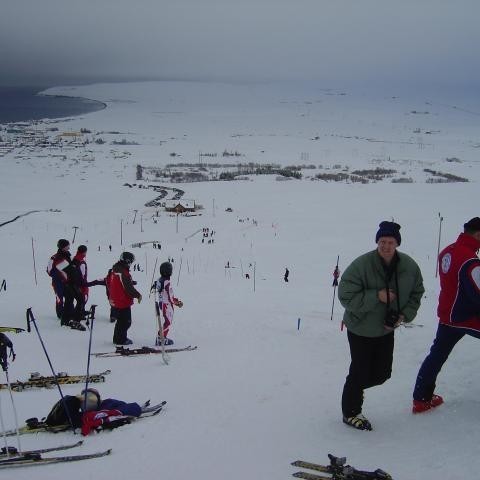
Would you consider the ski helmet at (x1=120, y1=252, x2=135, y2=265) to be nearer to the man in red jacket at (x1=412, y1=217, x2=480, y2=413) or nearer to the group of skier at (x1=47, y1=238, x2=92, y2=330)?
the group of skier at (x1=47, y1=238, x2=92, y2=330)

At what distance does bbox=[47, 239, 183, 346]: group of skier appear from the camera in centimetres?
671

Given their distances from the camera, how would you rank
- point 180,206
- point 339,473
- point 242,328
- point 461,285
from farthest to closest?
point 180,206 → point 242,328 → point 461,285 → point 339,473

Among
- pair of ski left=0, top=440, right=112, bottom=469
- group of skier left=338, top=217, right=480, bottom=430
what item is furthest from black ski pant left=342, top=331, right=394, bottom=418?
pair of ski left=0, top=440, right=112, bottom=469

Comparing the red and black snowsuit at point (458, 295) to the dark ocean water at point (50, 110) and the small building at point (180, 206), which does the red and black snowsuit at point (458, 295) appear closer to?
the small building at point (180, 206)

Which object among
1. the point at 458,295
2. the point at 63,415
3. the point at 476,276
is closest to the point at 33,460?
the point at 63,415

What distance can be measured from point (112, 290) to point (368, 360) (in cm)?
405

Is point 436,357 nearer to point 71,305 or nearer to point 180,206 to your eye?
point 71,305

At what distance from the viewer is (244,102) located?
139 meters

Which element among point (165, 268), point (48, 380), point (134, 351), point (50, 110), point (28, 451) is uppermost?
point (50, 110)

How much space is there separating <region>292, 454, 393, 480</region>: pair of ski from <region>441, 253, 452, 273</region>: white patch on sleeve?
4.67 feet

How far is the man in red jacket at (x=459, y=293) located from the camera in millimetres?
3615

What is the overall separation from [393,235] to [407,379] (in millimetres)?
2171

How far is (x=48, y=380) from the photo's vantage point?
545cm

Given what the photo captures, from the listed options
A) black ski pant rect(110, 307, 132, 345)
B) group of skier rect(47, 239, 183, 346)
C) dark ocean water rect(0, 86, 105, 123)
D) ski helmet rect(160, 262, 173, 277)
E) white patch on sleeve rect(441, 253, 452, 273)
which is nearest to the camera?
white patch on sleeve rect(441, 253, 452, 273)
